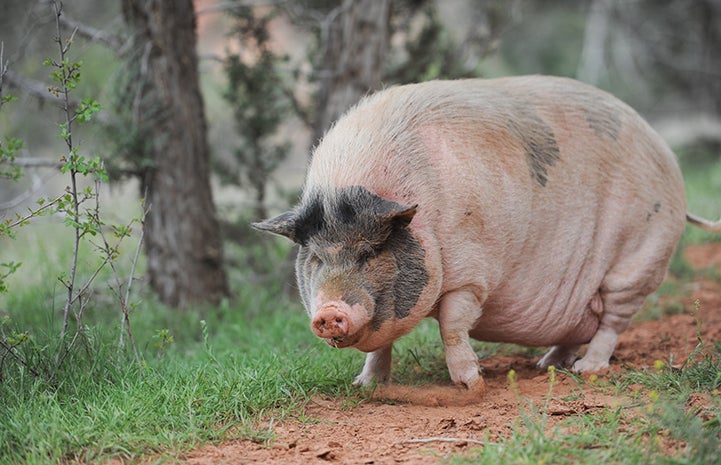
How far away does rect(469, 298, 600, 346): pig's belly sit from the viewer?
482 cm

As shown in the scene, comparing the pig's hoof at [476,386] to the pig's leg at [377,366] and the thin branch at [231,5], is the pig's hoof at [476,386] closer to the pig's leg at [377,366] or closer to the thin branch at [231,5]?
the pig's leg at [377,366]

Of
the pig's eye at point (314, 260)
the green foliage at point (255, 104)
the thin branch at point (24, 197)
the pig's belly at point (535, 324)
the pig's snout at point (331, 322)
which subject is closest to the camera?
the pig's snout at point (331, 322)

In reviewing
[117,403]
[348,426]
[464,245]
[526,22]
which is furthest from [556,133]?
[526,22]

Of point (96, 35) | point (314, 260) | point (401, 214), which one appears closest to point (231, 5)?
point (96, 35)

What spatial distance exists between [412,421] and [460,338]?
59cm

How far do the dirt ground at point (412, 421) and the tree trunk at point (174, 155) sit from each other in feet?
9.66

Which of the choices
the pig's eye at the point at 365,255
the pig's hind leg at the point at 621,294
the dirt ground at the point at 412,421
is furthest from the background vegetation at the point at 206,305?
the pig's eye at the point at 365,255

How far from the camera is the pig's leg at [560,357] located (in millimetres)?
5349

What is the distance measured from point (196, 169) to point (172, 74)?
2.74ft

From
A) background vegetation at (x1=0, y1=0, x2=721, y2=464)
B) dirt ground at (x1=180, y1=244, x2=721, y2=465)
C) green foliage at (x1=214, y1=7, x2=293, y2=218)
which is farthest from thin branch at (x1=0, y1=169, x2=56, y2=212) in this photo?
dirt ground at (x1=180, y1=244, x2=721, y2=465)

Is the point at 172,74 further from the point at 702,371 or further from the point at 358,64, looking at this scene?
the point at 702,371

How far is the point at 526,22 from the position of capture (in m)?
15.8

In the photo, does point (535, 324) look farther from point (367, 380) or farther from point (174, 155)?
point (174, 155)

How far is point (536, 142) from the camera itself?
4785 mm
